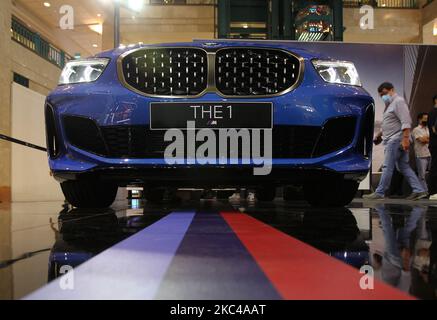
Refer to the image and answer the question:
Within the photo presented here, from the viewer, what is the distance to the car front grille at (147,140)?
2.31m

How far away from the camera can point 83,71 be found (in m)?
2.52

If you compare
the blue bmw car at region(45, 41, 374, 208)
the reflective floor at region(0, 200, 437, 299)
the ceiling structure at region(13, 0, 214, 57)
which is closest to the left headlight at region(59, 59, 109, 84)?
the blue bmw car at region(45, 41, 374, 208)

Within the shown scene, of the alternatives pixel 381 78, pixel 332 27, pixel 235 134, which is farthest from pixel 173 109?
pixel 332 27

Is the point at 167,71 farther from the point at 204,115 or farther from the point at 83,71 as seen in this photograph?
the point at 83,71

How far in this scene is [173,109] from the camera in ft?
7.57

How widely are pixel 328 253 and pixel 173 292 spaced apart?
504mm

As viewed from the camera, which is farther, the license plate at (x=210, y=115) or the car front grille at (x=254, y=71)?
the car front grille at (x=254, y=71)

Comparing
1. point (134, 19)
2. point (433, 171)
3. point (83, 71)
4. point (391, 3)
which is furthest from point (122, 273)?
point (391, 3)

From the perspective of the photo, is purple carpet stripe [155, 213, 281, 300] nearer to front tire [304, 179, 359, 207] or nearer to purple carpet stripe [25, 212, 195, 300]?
purple carpet stripe [25, 212, 195, 300]

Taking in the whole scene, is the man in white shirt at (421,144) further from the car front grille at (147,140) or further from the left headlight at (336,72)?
the car front grille at (147,140)

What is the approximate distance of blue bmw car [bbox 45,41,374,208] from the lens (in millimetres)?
2309

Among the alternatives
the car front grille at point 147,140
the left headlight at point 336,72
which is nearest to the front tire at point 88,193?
the car front grille at point 147,140

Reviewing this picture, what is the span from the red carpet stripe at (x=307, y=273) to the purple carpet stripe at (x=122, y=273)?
0.20 m

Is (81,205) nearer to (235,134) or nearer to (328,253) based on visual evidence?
(235,134)
